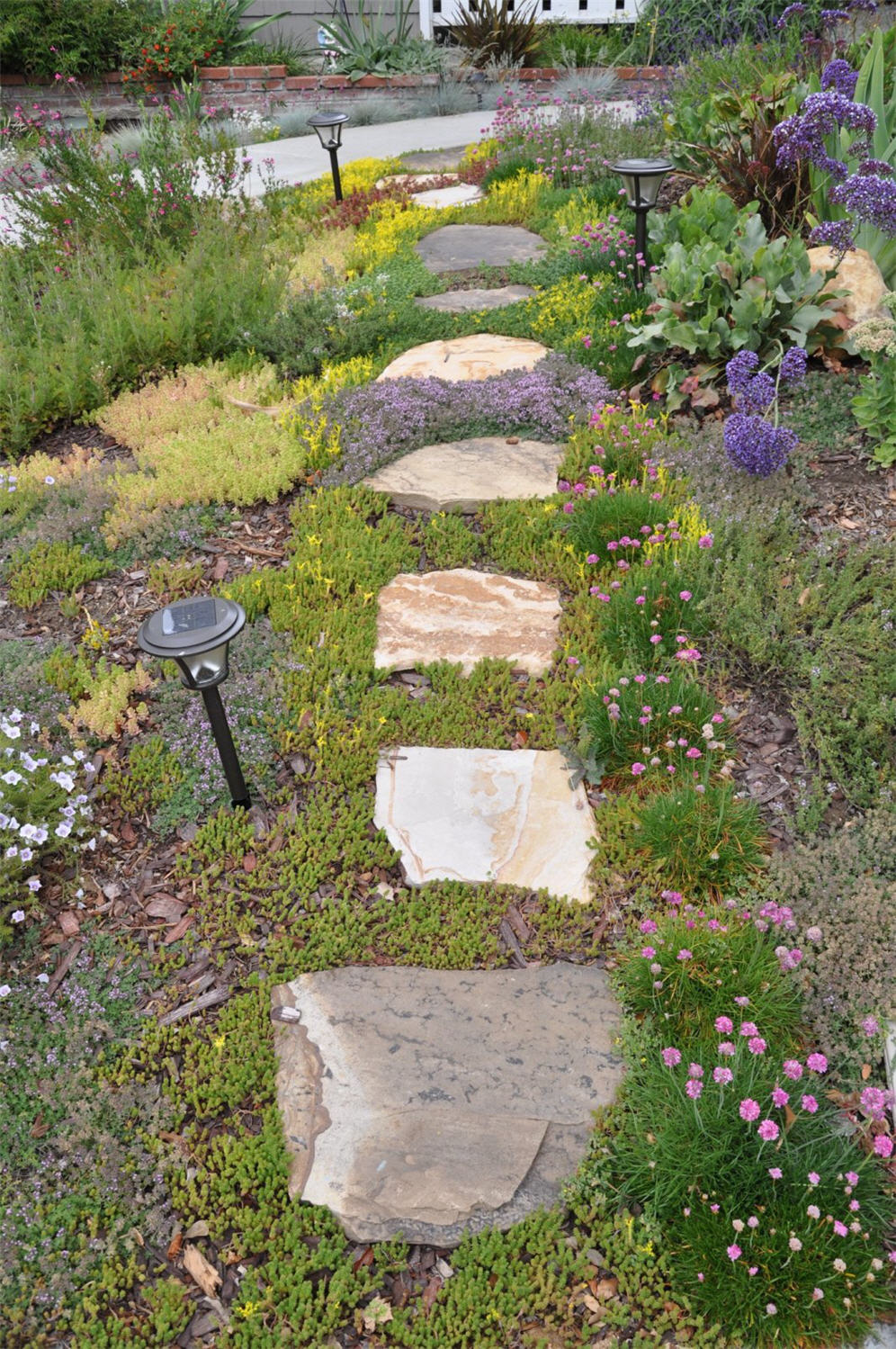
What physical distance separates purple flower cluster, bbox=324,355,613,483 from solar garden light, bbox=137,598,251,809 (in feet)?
7.22

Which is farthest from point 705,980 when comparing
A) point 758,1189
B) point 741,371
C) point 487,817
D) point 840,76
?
point 840,76

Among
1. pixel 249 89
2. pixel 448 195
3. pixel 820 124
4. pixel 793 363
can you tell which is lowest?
pixel 793 363

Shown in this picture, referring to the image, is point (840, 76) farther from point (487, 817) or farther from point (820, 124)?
point (487, 817)

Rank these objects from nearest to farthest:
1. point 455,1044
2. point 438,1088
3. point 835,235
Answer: point 438,1088
point 455,1044
point 835,235

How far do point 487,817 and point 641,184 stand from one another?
4167 mm

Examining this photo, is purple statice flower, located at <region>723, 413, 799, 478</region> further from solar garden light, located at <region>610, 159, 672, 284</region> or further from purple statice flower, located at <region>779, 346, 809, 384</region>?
solar garden light, located at <region>610, 159, 672, 284</region>

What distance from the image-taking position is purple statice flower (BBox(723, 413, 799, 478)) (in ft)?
13.5

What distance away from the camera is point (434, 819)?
11.0ft

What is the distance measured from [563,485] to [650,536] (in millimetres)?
810

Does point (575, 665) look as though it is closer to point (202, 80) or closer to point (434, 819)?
point (434, 819)

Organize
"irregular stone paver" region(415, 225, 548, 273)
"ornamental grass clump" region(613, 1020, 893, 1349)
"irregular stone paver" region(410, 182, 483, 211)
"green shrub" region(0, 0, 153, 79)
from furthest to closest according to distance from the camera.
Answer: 1. "green shrub" region(0, 0, 153, 79)
2. "irregular stone paver" region(410, 182, 483, 211)
3. "irregular stone paver" region(415, 225, 548, 273)
4. "ornamental grass clump" region(613, 1020, 893, 1349)

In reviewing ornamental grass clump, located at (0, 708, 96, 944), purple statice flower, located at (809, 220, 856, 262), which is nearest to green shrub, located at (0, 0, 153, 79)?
purple statice flower, located at (809, 220, 856, 262)

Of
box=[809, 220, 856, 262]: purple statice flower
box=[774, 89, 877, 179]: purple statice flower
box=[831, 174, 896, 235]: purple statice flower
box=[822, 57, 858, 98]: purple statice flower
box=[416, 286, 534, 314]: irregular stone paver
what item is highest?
box=[822, 57, 858, 98]: purple statice flower

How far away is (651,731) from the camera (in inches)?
134
